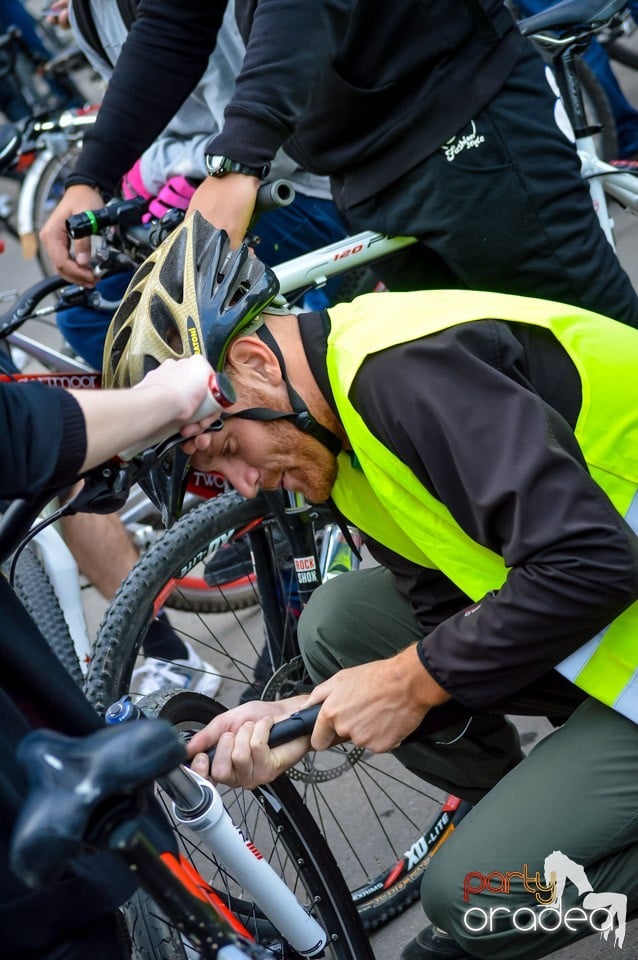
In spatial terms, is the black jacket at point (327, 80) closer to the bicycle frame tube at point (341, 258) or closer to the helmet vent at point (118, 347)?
the bicycle frame tube at point (341, 258)

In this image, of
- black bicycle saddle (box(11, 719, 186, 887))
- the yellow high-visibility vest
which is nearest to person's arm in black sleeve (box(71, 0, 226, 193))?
the yellow high-visibility vest

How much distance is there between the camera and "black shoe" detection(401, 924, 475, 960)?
229 cm

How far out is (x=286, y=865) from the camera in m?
2.57

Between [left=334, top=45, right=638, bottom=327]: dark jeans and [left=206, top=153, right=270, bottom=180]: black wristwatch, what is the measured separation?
18.2 inches

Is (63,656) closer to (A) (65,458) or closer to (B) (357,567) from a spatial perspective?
(B) (357,567)

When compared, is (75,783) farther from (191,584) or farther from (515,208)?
(191,584)

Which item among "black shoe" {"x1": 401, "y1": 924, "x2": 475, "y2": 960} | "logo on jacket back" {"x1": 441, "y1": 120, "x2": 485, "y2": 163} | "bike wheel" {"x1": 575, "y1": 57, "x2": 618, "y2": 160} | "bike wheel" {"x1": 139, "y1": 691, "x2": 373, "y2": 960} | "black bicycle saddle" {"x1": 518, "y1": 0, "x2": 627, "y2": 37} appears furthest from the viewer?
"bike wheel" {"x1": 575, "y1": 57, "x2": 618, "y2": 160}

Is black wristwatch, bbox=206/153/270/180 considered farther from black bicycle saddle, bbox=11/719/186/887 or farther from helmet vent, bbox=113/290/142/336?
black bicycle saddle, bbox=11/719/186/887

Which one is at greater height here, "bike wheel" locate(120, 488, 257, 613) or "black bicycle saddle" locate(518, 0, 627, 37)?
"black bicycle saddle" locate(518, 0, 627, 37)

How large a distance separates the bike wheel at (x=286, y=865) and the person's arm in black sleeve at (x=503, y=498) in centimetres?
63

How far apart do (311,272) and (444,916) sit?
1646 millimetres

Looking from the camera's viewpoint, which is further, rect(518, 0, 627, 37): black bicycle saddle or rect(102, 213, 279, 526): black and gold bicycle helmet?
rect(518, 0, 627, 37): black bicycle saddle

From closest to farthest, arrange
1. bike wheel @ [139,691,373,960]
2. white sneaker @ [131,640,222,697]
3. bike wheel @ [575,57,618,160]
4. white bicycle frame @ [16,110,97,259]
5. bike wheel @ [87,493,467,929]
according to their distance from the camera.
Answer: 1. bike wheel @ [139,691,373,960]
2. bike wheel @ [87,493,467,929]
3. white sneaker @ [131,640,222,697]
4. bike wheel @ [575,57,618,160]
5. white bicycle frame @ [16,110,97,259]

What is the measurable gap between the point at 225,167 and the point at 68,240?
2.46 feet
